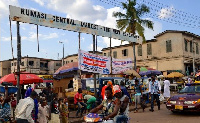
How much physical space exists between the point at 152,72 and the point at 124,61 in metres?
13.6

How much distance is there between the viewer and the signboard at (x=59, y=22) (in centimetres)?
1026

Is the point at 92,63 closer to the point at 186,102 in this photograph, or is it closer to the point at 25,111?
the point at 186,102

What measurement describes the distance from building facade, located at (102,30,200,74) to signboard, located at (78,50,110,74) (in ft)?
75.2

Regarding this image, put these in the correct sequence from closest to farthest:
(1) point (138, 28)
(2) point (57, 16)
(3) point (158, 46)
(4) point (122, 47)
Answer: (2) point (57, 16), (1) point (138, 28), (3) point (158, 46), (4) point (122, 47)

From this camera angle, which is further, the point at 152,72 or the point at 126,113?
the point at 152,72

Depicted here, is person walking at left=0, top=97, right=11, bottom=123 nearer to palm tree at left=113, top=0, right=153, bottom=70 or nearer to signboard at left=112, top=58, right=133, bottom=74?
signboard at left=112, top=58, right=133, bottom=74

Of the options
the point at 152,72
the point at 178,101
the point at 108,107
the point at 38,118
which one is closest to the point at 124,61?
the point at 178,101

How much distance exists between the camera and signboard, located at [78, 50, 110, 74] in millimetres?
12898

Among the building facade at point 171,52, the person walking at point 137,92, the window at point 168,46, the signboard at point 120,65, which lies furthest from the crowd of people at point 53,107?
the window at point 168,46

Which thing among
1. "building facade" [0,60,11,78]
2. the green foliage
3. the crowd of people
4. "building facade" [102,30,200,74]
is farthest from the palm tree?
"building facade" [0,60,11,78]

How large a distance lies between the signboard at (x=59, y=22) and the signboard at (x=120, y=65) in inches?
64.3

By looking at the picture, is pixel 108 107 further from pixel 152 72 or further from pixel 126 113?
pixel 152 72

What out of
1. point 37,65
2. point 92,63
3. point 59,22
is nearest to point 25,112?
point 59,22

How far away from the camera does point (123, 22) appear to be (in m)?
26.9
